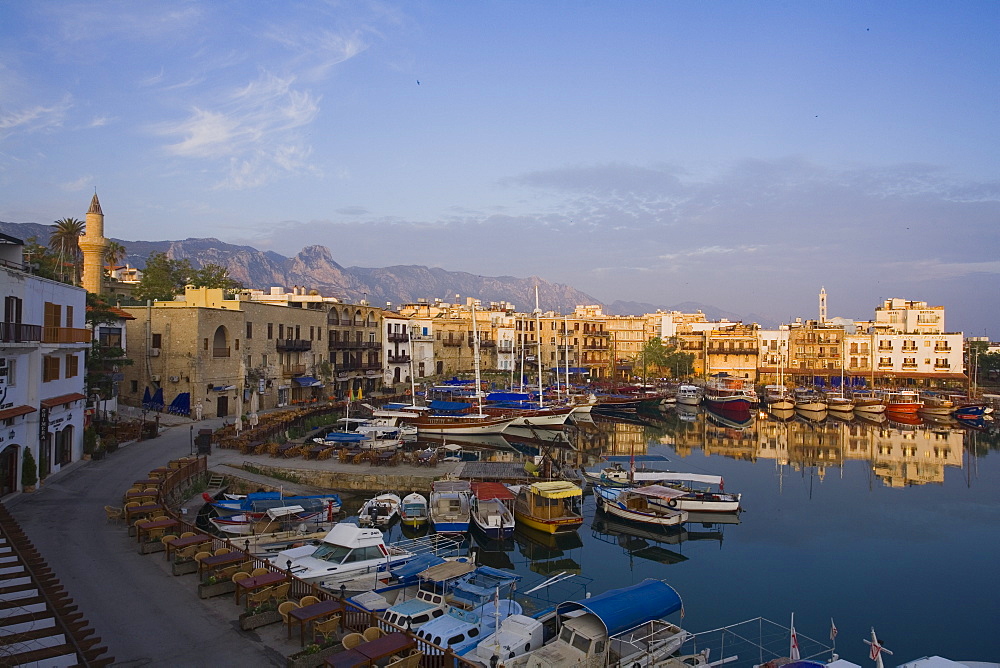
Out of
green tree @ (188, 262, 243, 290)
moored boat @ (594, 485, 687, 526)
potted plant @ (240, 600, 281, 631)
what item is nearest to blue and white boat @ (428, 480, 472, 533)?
moored boat @ (594, 485, 687, 526)

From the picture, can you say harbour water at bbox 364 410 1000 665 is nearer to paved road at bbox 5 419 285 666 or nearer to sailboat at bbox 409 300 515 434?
sailboat at bbox 409 300 515 434

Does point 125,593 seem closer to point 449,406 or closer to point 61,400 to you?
point 61,400

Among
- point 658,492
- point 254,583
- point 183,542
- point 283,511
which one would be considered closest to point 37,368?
point 283,511

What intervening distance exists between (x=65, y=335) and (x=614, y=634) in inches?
911

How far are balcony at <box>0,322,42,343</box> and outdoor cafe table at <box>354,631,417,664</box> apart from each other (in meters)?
16.9

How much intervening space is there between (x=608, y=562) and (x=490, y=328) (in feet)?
254

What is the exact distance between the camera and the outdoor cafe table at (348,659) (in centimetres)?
1080

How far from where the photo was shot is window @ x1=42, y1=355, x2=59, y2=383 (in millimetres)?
24344

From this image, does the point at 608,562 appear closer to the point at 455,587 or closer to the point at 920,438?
the point at 455,587

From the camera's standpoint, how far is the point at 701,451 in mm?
48375

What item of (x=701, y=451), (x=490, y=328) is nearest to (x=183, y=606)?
(x=701, y=451)

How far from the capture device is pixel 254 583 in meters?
14.0

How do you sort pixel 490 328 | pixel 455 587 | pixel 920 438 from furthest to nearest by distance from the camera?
pixel 490 328
pixel 920 438
pixel 455 587

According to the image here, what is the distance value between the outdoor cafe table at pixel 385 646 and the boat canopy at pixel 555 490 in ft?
45.0
